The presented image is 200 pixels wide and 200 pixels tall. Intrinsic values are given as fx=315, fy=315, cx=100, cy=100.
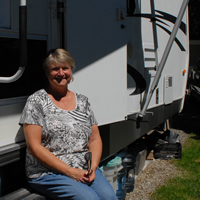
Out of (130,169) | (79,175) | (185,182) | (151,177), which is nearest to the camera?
(79,175)

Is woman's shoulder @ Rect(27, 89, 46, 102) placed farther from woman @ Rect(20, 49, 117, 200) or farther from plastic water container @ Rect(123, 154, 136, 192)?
plastic water container @ Rect(123, 154, 136, 192)

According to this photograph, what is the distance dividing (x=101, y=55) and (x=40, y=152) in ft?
3.87

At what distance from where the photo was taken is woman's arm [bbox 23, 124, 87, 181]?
2.26 m

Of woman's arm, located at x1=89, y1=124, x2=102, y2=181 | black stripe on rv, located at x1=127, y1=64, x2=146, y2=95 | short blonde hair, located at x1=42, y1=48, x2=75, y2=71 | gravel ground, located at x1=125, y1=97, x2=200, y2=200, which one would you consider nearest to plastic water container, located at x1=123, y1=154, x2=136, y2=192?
gravel ground, located at x1=125, y1=97, x2=200, y2=200

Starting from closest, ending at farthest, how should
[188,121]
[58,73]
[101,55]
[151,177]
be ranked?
[58,73] < [101,55] < [151,177] < [188,121]

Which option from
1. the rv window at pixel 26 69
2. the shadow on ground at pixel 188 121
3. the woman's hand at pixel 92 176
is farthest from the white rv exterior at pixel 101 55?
the shadow on ground at pixel 188 121

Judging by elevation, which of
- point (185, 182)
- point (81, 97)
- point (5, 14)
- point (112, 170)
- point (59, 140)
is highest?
point (5, 14)

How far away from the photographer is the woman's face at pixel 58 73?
8.12ft

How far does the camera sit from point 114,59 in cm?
317

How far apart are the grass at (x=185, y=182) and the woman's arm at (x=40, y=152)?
1.96 metres

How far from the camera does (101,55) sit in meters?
3.00

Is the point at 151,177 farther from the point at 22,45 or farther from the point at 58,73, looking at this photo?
the point at 22,45

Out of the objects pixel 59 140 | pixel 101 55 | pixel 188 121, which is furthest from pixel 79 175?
pixel 188 121

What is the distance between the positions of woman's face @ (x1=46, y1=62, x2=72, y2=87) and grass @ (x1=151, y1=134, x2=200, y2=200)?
215 cm
